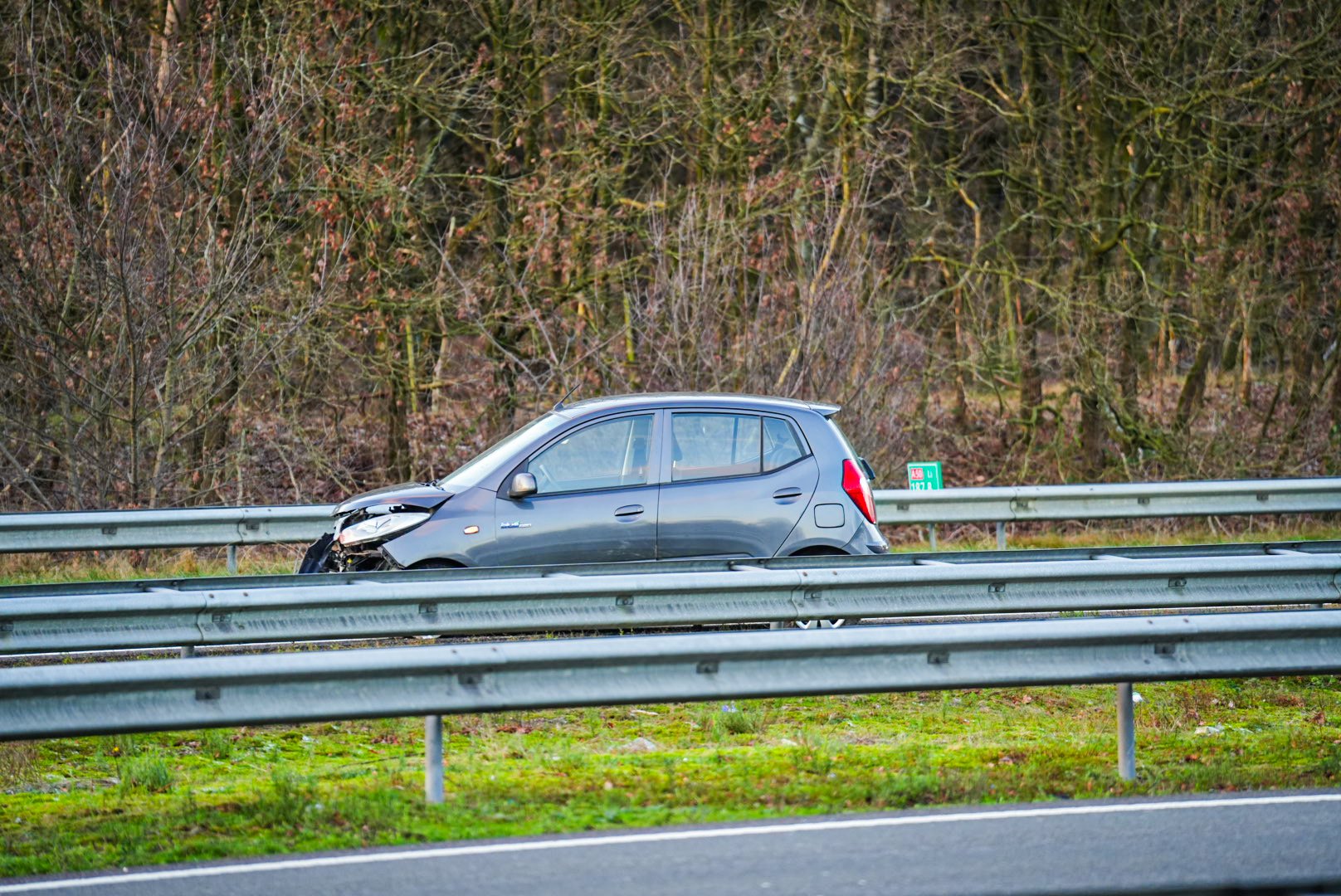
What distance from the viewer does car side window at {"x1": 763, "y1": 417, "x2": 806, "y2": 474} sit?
1055 centimetres

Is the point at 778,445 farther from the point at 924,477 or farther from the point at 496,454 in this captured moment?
the point at 924,477

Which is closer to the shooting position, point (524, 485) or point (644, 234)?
point (524, 485)

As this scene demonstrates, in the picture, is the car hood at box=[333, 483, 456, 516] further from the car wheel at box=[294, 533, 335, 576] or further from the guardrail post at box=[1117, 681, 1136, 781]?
the guardrail post at box=[1117, 681, 1136, 781]

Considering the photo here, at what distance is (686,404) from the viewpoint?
10656mm

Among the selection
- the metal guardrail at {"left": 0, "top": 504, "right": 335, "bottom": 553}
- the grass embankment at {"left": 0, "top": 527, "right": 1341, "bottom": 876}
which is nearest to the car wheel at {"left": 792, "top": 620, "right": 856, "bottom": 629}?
the grass embankment at {"left": 0, "top": 527, "right": 1341, "bottom": 876}

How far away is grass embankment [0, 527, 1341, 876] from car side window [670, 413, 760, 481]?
6.06 ft

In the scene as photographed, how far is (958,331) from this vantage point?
23.3 m

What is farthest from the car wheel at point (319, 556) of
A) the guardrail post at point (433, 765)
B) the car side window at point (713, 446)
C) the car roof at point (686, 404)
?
the guardrail post at point (433, 765)

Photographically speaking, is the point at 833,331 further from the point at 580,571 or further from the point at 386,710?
the point at 386,710

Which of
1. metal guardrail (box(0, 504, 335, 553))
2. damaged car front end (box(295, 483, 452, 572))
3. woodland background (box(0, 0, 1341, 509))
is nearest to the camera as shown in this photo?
damaged car front end (box(295, 483, 452, 572))

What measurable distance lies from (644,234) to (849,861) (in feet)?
52.4

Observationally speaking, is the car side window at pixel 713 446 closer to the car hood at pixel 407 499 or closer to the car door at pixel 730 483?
the car door at pixel 730 483

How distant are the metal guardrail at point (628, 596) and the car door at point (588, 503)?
0.41 meters

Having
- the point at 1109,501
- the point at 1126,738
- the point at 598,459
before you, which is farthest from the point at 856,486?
the point at 1109,501
